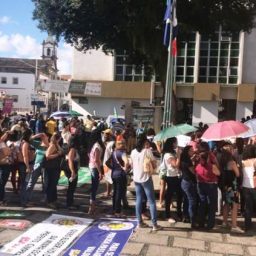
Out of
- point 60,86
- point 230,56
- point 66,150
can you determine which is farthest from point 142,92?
point 66,150

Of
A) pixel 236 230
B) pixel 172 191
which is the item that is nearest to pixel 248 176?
pixel 236 230

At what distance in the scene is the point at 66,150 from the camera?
32.9 feet

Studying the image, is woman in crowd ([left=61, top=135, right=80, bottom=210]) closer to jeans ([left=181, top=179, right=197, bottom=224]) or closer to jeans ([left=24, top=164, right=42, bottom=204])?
jeans ([left=24, top=164, right=42, bottom=204])

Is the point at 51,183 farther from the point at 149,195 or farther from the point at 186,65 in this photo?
the point at 186,65

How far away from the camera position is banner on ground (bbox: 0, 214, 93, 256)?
701 cm

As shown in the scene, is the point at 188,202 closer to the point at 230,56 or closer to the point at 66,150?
the point at 66,150

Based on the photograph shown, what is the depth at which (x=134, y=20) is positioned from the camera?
2002 centimetres

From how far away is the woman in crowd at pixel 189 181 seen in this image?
8.39 meters

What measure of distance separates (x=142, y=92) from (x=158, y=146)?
21.8 metres

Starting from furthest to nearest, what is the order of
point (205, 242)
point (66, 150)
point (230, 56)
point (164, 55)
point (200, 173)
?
point (230, 56) → point (164, 55) → point (66, 150) → point (200, 173) → point (205, 242)

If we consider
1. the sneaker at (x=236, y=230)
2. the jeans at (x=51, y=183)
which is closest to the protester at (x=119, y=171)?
the jeans at (x=51, y=183)

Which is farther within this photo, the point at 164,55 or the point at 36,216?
the point at 164,55

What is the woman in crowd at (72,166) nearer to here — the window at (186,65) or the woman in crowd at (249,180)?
the woman in crowd at (249,180)

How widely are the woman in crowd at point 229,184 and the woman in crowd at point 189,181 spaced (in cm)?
55
